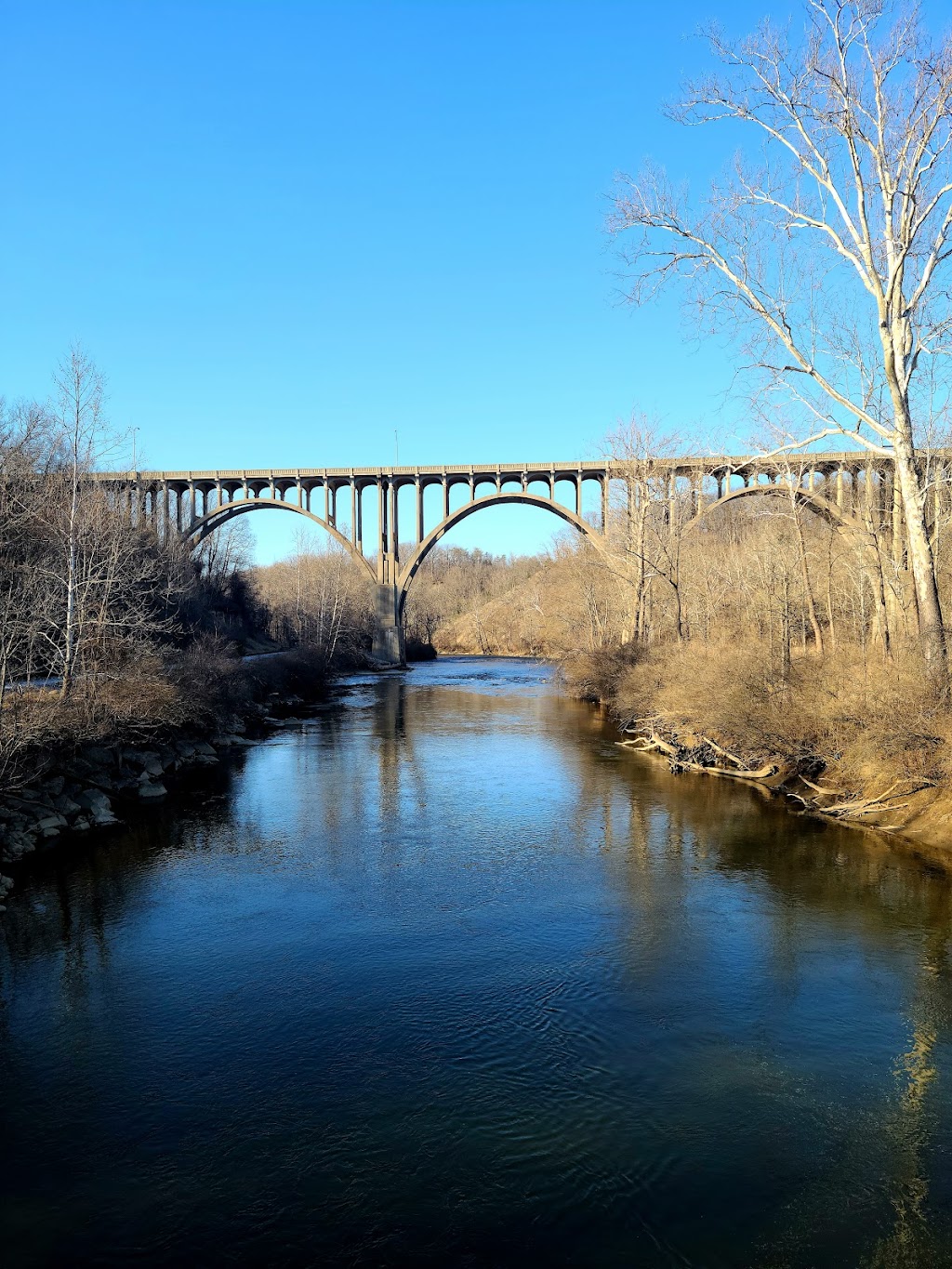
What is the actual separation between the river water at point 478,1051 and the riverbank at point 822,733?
1.04 metres

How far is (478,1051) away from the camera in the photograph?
6848 mm

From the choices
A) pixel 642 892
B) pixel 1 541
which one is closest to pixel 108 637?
pixel 1 541

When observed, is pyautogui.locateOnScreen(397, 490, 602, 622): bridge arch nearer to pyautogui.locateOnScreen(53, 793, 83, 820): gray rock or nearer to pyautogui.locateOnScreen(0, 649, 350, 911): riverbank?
pyautogui.locateOnScreen(0, 649, 350, 911): riverbank

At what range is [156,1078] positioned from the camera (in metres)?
6.47

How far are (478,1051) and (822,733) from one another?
30.9ft

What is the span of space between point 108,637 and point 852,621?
2083 centimetres

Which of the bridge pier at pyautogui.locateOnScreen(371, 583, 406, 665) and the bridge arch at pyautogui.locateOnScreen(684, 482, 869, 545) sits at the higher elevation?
the bridge arch at pyautogui.locateOnScreen(684, 482, 869, 545)

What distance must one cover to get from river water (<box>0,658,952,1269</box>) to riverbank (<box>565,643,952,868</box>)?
104cm

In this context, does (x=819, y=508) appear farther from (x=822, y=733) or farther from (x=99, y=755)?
(x=99, y=755)

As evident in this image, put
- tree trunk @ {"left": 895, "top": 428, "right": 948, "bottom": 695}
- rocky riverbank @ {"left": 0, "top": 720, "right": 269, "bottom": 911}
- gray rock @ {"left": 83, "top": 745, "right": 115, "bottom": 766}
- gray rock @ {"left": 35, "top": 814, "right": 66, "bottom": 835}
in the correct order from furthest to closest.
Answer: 1. gray rock @ {"left": 83, "top": 745, "right": 115, "bottom": 766}
2. gray rock @ {"left": 35, "top": 814, "right": 66, "bottom": 835}
3. rocky riverbank @ {"left": 0, "top": 720, "right": 269, "bottom": 911}
4. tree trunk @ {"left": 895, "top": 428, "right": 948, "bottom": 695}

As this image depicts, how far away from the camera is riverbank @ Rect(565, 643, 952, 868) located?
1180 cm

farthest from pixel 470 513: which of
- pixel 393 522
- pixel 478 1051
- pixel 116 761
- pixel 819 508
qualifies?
pixel 478 1051

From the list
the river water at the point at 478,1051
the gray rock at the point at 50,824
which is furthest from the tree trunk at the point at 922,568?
the gray rock at the point at 50,824

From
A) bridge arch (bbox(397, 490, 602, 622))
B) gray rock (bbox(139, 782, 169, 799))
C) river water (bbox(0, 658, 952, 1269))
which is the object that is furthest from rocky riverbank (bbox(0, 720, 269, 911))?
bridge arch (bbox(397, 490, 602, 622))
